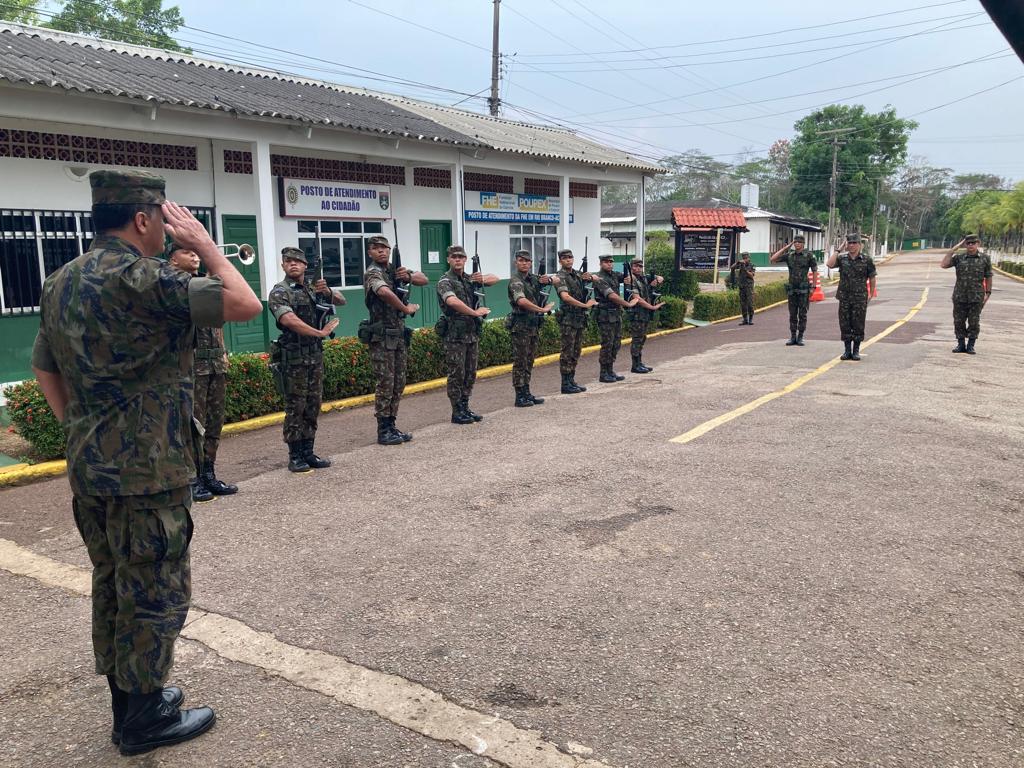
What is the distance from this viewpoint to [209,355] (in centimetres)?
568

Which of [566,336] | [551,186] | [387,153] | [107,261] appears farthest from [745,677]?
[551,186]

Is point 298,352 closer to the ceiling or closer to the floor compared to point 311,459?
closer to the ceiling

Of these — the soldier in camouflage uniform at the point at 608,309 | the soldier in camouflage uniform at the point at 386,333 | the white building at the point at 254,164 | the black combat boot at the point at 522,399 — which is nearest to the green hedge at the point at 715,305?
the white building at the point at 254,164

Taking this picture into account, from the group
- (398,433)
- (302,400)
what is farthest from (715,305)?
(302,400)

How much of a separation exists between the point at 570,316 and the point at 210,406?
16.4ft

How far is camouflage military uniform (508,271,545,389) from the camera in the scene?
895 cm

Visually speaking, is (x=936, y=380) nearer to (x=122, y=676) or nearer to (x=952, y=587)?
(x=952, y=587)

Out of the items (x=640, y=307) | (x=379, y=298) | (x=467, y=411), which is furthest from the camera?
(x=640, y=307)

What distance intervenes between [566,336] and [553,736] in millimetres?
7340

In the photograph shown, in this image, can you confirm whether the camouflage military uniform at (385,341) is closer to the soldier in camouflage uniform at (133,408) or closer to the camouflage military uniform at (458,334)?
the camouflage military uniform at (458,334)

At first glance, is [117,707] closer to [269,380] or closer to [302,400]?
[302,400]

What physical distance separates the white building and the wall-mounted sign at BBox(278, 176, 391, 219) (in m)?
0.03

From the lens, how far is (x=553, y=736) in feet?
9.01

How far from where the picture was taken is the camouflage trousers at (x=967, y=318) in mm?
12320
